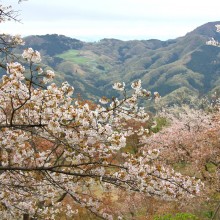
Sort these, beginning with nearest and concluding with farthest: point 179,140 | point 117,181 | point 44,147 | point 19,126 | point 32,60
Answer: point 32,60 < point 19,126 < point 117,181 < point 44,147 < point 179,140

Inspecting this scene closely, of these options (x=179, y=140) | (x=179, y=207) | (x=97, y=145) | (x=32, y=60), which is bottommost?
(x=179, y=207)

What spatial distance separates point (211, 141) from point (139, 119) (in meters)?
14.2

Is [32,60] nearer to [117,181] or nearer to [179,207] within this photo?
[117,181]

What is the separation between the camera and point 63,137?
6.82 meters

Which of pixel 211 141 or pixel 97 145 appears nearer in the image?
pixel 97 145

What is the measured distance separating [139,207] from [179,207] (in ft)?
26.0

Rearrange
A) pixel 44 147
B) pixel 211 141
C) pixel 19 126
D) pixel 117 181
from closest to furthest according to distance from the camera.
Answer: pixel 19 126 < pixel 117 181 < pixel 44 147 < pixel 211 141

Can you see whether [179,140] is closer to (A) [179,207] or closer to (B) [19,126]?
(A) [179,207]

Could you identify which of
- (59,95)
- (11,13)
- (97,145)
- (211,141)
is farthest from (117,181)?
(211,141)

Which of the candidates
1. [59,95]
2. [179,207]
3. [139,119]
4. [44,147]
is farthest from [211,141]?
[59,95]

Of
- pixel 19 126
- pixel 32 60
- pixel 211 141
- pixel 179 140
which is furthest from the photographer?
pixel 179 140

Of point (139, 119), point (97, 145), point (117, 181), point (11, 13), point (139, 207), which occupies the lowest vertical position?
point (139, 207)

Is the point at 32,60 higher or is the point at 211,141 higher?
the point at 32,60

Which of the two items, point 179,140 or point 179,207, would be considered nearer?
point 179,207
